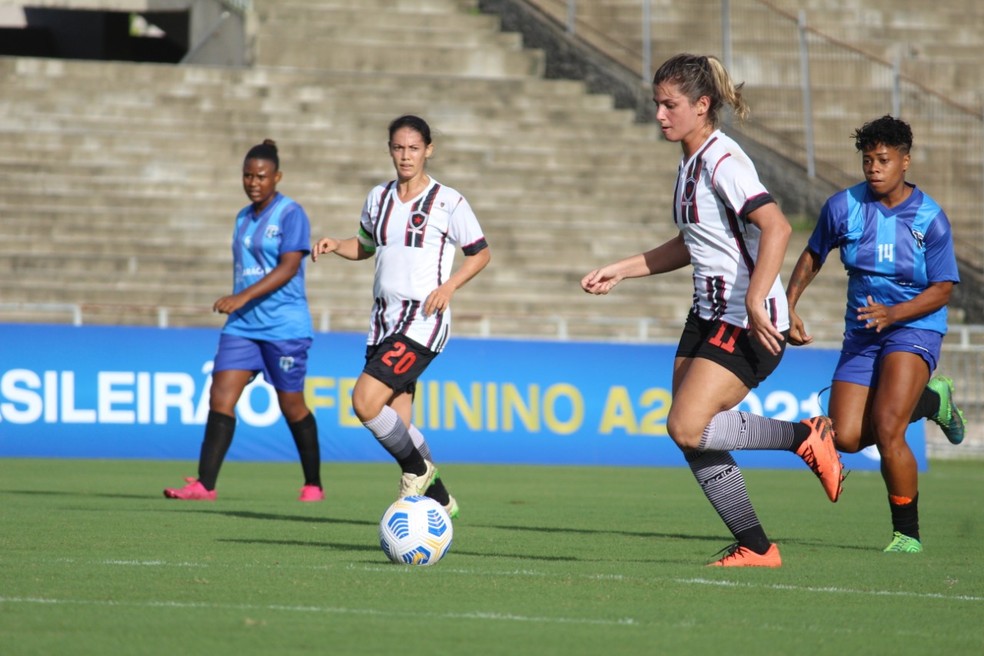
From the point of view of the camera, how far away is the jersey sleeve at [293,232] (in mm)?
11102

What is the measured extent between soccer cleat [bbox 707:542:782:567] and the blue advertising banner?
9.09m

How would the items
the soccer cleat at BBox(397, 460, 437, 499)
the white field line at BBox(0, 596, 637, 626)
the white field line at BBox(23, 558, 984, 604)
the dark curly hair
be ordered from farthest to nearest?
the soccer cleat at BBox(397, 460, 437, 499)
the dark curly hair
the white field line at BBox(23, 558, 984, 604)
the white field line at BBox(0, 596, 637, 626)

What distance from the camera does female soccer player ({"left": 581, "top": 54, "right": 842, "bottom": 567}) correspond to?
22.8 feet

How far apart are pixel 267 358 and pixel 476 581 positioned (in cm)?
496

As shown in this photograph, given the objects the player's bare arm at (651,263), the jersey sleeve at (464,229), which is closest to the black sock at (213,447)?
the jersey sleeve at (464,229)

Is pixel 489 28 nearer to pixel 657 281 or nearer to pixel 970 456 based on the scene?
pixel 657 281

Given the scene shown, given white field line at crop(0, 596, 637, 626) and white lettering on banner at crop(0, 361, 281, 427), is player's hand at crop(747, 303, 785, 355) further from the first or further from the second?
white lettering on banner at crop(0, 361, 281, 427)

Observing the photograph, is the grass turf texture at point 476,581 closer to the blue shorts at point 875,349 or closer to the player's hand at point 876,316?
the blue shorts at point 875,349

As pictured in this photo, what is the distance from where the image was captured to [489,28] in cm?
2803

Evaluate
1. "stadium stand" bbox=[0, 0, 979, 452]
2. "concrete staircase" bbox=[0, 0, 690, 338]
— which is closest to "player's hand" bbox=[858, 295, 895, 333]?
"stadium stand" bbox=[0, 0, 979, 452]

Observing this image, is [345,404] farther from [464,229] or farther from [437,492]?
[464,229]

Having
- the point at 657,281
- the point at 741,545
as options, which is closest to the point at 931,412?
the point at 741,545

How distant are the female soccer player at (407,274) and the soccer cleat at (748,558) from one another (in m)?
2.32

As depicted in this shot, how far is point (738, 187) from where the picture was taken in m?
6.89
